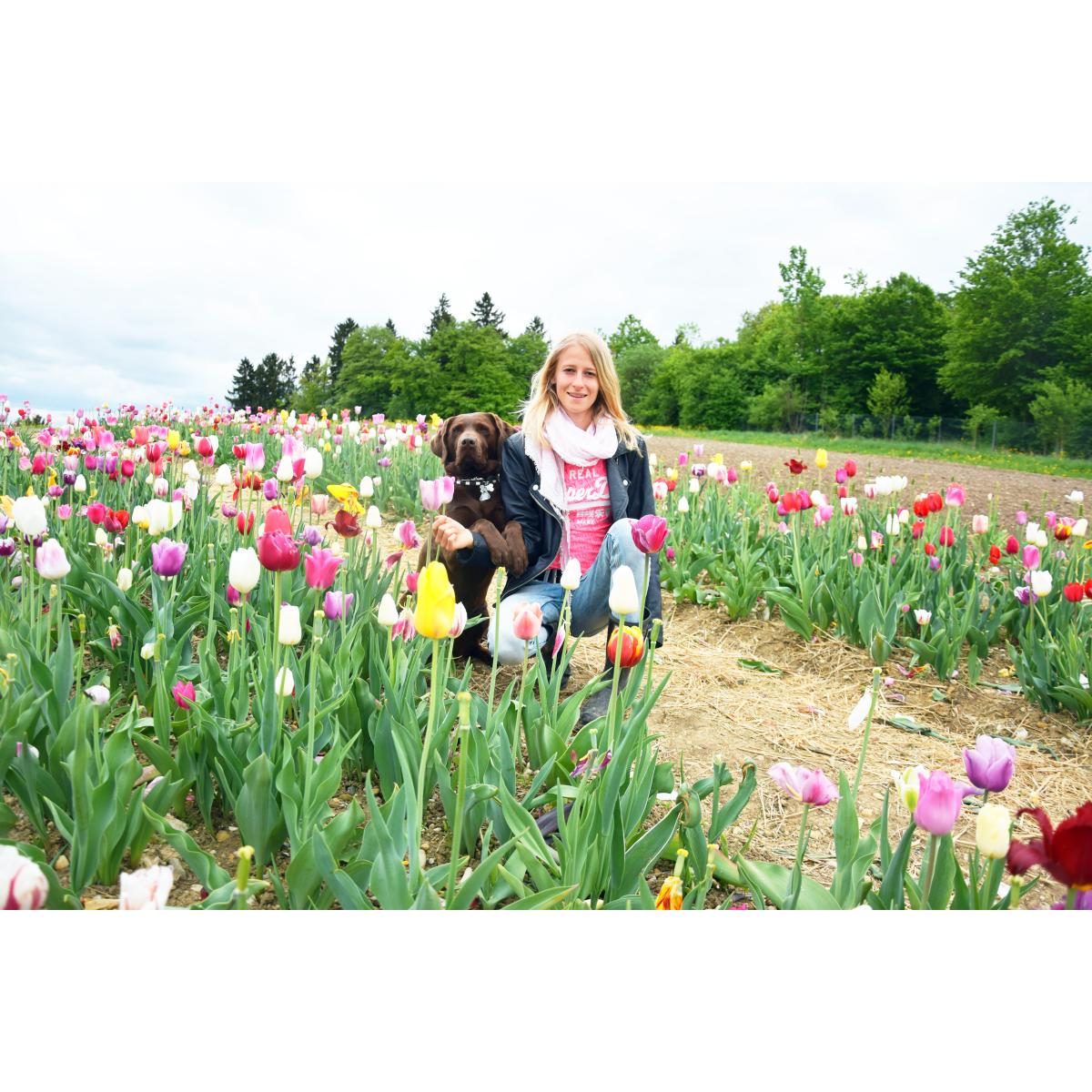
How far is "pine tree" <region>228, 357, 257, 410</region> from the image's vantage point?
4059mm


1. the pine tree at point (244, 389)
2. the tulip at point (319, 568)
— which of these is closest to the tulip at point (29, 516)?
the tulip at point (319, 568)

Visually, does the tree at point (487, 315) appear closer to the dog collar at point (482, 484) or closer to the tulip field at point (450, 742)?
the dog collar at point (482, 484)

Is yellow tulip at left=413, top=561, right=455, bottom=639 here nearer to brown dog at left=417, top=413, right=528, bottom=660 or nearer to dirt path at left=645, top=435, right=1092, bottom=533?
brown dog at left=417, top=413, right=528, bottom=660

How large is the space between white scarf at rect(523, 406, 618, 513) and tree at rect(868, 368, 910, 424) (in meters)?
16.5

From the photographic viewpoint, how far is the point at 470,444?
2578 mm

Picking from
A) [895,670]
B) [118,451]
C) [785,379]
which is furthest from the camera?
[785,379]

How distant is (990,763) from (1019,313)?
11.4 meters

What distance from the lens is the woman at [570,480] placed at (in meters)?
2.50

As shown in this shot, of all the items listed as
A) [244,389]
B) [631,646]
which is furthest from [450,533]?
[244,389]

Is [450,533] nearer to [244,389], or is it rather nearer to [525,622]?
[525,622]
